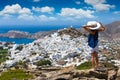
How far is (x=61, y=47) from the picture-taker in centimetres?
15412

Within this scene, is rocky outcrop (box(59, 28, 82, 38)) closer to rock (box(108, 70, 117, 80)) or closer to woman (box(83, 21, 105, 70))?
rock (box(108, 70, 117, 80))

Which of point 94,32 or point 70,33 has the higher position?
point 70,33

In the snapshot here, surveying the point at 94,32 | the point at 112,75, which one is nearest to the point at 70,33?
the point at 112,75

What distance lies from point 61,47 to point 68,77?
437 feet

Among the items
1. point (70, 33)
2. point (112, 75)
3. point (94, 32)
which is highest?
point (70, 33)

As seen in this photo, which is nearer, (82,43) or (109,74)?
(109,74)

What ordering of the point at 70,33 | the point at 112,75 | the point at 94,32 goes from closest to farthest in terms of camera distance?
the point at 94,32, the point at 112,75, the point at 70,33

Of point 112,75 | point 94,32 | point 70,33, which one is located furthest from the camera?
point 70,33

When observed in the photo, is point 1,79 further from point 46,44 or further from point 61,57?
point 46,44

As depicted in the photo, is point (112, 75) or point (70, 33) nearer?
point (112, 75)

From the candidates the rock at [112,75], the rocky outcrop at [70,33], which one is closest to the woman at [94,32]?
the rock at [112,75]

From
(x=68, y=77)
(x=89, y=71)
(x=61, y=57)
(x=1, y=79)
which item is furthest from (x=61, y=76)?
(x=61, y=57)

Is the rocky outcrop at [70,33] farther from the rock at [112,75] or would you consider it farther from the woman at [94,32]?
the woman at [94,32]

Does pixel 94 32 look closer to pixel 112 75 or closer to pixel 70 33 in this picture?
pixel 112 75
